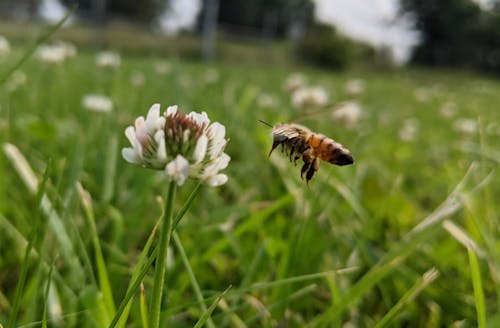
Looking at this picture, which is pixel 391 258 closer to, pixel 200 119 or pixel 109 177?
pixel 200 119

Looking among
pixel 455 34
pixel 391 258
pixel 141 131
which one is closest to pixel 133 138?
pixel 141 131

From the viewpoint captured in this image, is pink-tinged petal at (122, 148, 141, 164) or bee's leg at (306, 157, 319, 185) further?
bee's leg at (306, 157, 319, 185)

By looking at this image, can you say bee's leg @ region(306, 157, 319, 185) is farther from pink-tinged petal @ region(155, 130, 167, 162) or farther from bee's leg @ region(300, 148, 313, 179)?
pink-tinged petal @ region(155, 130, 167, 162)

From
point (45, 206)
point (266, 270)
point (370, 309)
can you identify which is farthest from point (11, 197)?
point (370, 309)

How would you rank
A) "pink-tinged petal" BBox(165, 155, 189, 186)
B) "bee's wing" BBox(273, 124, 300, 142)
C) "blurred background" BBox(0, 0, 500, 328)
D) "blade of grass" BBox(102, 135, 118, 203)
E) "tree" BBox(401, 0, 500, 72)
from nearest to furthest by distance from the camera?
"pink-tinged petal" BBox(165, 155, 189, 186) → "bee's wing" BBox(273, 124, 300, 142) → "blurred background" BBox(0, 0, 500, 328) → "blade of grass" BBox(102, 135, 118, 203) → "tree" BBox(401, 0, 500, 72)

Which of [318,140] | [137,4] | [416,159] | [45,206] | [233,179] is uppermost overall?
[318,140]

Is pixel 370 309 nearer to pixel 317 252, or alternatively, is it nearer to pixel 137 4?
pixel 317 252

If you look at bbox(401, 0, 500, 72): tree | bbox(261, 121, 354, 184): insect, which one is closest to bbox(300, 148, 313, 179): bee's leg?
bbox(261, 121, 354, 184): insect
